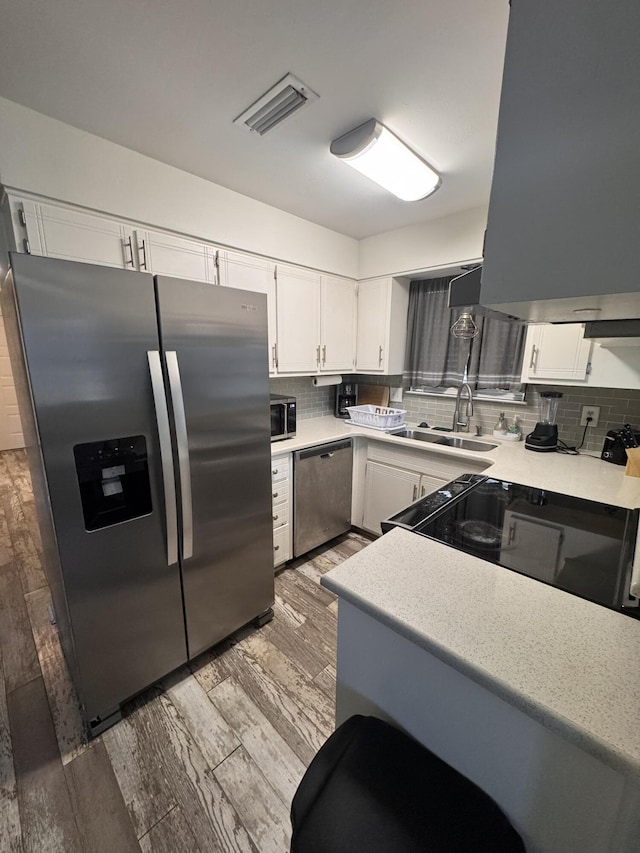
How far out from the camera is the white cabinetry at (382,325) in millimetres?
2863

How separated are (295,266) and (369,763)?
2.66 meters

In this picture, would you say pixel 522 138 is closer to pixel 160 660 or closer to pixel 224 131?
pixel 224 131

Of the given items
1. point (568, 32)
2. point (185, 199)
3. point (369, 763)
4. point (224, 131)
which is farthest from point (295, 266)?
point (369, 763)

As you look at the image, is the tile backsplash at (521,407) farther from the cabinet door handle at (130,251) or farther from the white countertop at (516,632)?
the white countertop at (516,632)

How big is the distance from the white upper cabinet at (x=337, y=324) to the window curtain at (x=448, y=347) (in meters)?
0.52

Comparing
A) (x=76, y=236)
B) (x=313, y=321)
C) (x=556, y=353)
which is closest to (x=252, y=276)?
(x=313, y=321)

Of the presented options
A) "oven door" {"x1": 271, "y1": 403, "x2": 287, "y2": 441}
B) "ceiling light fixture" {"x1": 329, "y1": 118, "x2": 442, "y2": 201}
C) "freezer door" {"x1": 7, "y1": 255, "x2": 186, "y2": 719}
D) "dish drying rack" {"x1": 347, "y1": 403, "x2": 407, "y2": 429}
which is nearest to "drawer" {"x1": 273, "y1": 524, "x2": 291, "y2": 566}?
"oven door" {"x1": 271, "y1": 403, "x2": 287, "y2": 441}

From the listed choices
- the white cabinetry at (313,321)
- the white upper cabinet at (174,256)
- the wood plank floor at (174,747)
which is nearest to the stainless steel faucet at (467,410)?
the white cabinetry at (313,321)

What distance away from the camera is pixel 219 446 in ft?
5.21

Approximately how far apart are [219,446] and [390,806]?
1285 millimetres

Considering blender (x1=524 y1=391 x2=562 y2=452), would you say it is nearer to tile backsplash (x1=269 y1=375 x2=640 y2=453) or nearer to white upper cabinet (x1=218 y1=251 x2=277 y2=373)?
tile backsplash (x1=269 y1=375 x2=640 y2=453)

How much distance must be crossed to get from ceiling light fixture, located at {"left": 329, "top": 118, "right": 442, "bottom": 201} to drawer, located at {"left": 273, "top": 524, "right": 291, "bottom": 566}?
7.13 feet

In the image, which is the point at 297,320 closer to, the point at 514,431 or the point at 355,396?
the point at 355,396

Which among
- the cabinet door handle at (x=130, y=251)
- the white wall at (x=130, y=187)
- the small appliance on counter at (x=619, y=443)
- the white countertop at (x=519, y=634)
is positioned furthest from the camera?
the small appliance on counter at (x=619, y=443)
